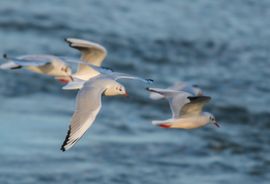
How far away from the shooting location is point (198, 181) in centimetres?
1855

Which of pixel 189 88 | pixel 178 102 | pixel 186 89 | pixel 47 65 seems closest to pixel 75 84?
pixel 47 65

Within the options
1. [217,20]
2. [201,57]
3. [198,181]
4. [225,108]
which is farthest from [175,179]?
[217,20]

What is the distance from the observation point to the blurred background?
1880cm

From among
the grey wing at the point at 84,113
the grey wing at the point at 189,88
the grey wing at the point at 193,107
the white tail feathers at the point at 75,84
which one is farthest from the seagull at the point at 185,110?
the grey wing at the point at 84,113

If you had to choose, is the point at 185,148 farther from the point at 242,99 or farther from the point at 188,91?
the point at 188,91

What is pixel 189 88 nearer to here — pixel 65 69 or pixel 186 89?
pixel 186 89

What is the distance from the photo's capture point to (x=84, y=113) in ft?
36.0

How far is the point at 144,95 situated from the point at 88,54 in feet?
28.1

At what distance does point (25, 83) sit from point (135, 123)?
Answer: 95.0 inches

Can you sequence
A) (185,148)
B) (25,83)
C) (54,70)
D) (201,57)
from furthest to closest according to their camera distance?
(201,57), (25,83), (185,148), (54,70)

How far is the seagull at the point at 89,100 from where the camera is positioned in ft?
35.1

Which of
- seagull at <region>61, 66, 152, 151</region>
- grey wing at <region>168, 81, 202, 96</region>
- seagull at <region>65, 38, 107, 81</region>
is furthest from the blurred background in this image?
seagull at <region>61, 66, 152, 151</region>

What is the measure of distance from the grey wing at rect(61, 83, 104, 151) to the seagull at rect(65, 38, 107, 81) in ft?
4.42

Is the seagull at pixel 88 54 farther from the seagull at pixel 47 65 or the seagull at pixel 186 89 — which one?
the seagull at pixel 186 89
